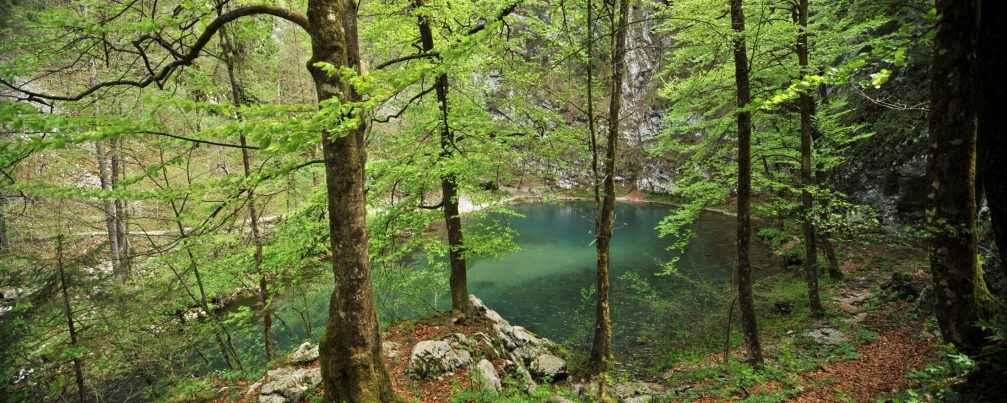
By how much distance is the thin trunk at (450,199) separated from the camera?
7.48 metres

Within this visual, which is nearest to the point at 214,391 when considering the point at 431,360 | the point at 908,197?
the point at 431,360

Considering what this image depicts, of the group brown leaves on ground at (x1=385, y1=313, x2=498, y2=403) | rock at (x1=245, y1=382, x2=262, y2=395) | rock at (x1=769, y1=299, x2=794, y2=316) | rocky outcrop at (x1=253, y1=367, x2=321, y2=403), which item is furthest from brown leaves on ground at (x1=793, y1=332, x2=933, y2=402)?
rock at (x1=245, y1=382, x2=262, y2=395)

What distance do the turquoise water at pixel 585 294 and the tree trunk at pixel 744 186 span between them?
7.89 feet

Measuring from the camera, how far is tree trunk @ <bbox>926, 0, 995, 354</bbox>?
3979mm

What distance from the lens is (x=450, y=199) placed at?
8.34 m

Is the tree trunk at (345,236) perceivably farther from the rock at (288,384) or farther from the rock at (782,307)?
the rock at (782,307)

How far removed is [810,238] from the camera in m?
10.3

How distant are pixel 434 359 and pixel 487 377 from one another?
3.45 ft

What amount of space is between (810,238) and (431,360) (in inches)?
400

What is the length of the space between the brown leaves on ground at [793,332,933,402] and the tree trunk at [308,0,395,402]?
6.78 metres

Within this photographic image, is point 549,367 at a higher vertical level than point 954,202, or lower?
lower

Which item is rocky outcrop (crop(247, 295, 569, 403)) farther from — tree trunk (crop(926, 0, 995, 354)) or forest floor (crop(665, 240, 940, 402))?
tree trunk (crop(926, 0, 995, 354))

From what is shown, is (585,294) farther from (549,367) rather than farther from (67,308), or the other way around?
(67,308)

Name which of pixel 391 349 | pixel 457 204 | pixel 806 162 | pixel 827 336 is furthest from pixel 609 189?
pixel 827 336
